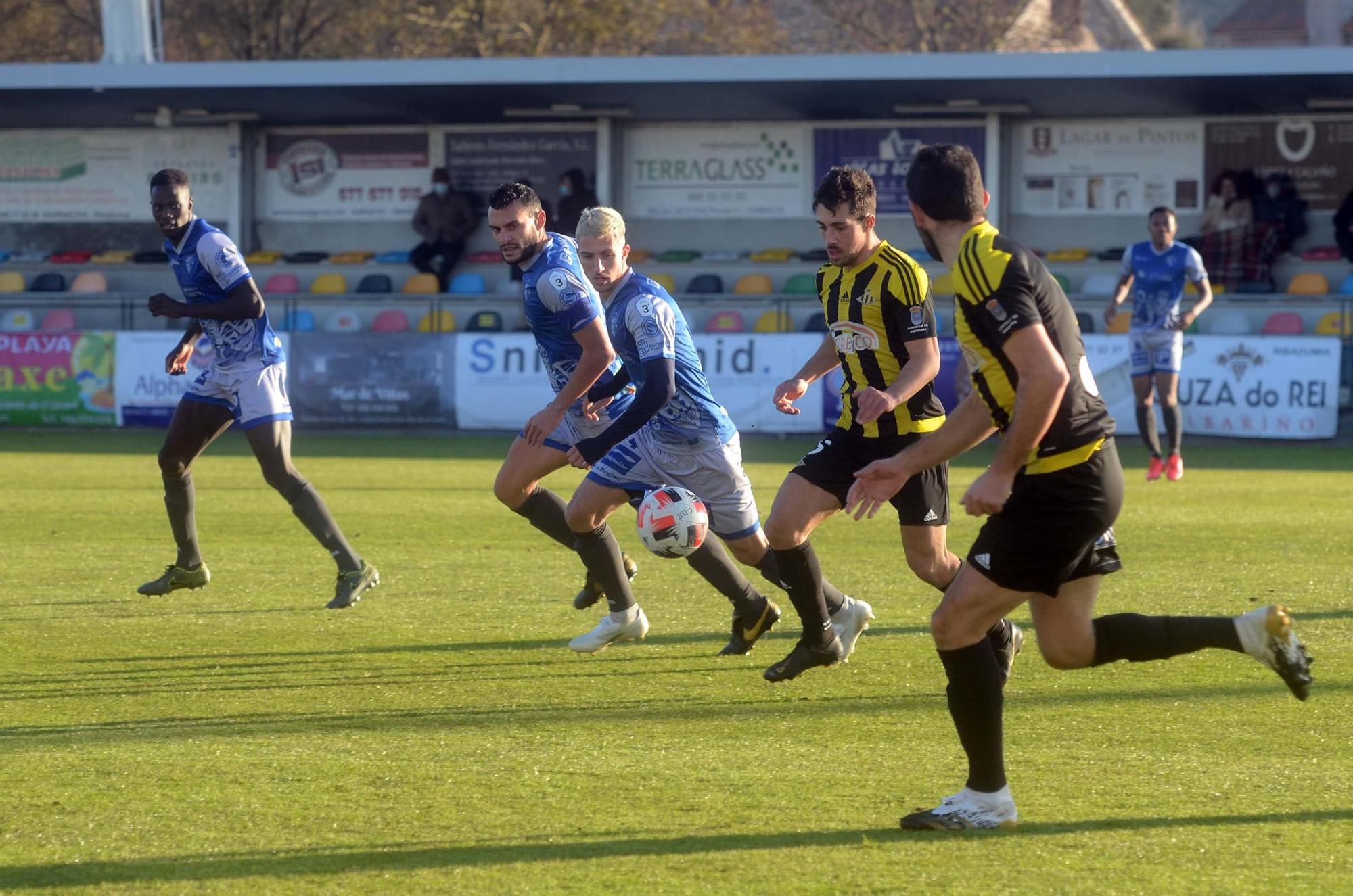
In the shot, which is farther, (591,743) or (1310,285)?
(1310,285)

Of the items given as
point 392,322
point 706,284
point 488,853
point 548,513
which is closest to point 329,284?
point 392,322

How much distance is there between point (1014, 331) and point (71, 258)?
82.5 feet

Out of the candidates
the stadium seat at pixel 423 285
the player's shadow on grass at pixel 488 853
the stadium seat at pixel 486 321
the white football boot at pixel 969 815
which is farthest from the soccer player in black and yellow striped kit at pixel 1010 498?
the stadium seat at pixel 423 285

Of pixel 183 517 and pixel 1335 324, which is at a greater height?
pixel 1335 324

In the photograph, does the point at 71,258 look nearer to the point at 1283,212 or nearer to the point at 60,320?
the point at 60,320

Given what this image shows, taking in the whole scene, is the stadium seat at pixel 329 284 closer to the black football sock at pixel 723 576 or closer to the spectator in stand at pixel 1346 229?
the spectator in stand at pixel 1346 229

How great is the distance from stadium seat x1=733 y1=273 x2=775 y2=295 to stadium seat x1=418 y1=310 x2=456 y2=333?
4.19 metres

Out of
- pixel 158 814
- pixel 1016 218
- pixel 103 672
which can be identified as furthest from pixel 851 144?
pixel 158 814

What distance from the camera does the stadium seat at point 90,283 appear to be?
26.0 metres

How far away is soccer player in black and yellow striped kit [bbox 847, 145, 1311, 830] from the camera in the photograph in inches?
169

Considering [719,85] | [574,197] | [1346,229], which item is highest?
[719,85]

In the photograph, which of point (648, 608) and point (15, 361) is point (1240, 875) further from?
point (15, 361)

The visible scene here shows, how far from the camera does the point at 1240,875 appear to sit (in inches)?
161

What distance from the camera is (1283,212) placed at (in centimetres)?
2294
